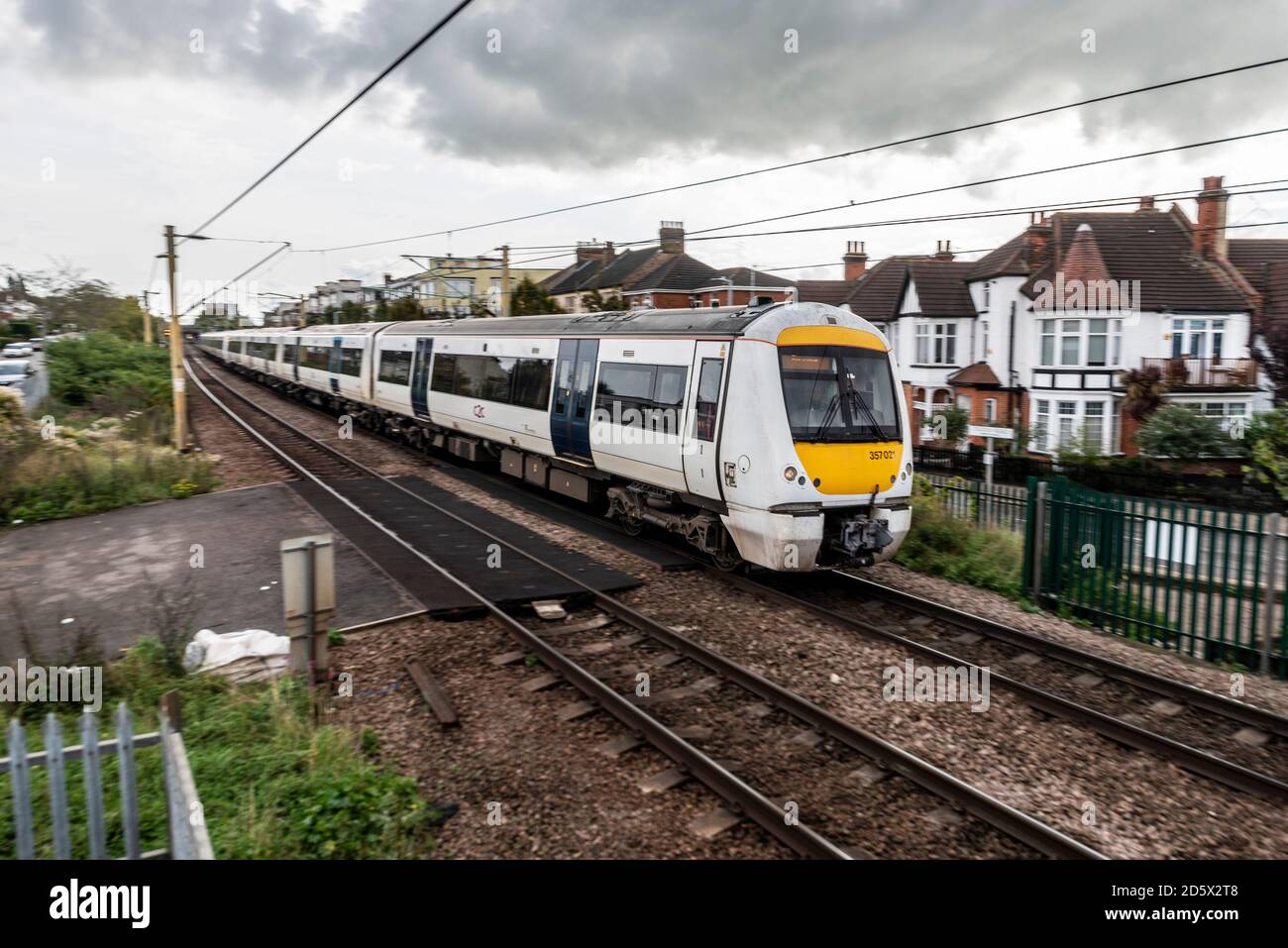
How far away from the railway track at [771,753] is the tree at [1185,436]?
23144 mm

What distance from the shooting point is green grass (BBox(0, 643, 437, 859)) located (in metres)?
4.89

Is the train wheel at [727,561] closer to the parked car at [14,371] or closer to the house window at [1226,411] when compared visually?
the house window at [1226,411]

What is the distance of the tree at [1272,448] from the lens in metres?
15.3

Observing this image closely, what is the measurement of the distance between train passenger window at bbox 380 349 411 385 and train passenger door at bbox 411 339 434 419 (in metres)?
0.50

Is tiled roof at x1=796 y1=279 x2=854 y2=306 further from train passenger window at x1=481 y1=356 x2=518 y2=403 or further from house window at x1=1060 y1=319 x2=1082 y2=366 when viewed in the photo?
train passenger window at x1=481 y1=356 x2=518 y2=403

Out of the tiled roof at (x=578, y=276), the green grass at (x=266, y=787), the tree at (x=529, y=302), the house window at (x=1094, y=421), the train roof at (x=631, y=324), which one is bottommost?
the green grass at (x=266, y=787)

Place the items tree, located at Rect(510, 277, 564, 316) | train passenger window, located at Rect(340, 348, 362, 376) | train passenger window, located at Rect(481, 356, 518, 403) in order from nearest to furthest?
train passenger window, located at Rect(481, 356, 518, 403), train passenger window, located at Rect(340, 348, 362, 376), tree, located at Rect(510, 277, 564, 316)

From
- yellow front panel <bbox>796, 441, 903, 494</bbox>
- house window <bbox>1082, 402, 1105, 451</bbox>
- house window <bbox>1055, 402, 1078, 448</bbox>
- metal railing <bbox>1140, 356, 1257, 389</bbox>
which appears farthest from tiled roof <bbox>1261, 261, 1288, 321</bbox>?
yellow front panel <bbox>796, 441, 903, 494</bbox>

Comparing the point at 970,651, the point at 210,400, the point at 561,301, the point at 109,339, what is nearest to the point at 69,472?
the point at 970,651

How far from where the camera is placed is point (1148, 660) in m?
8.52

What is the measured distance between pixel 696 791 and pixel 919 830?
141cm

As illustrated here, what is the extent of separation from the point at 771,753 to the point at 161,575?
27.2ft

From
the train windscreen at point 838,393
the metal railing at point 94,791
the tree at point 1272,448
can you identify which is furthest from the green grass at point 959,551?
the metal railing at point 94,791

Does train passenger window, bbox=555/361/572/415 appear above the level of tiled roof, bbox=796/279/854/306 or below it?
below
